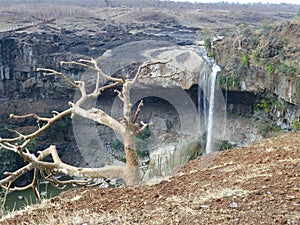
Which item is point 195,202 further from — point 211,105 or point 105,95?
point 105,95

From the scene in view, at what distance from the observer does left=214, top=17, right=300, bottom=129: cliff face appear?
50.3ft

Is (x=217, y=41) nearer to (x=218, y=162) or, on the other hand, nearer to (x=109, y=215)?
(x=218, y=162)

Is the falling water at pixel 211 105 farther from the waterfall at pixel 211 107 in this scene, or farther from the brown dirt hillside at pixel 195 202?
the brown dirt hillside at pixel 195 202

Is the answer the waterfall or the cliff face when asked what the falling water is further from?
the cliff face

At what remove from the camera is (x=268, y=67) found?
16156 mm

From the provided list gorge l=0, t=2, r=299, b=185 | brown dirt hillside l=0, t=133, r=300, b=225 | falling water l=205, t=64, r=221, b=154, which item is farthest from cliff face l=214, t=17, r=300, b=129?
brown dirt hillside l=0, t=133, r=300, b=225

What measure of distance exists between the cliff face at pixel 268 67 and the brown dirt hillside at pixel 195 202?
34.4 feet

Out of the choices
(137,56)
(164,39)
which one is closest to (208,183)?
(137,56)

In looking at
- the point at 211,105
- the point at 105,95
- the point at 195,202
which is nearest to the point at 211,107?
the point at 211,105

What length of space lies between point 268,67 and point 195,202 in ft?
43.4

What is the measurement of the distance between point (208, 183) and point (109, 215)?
1.50m

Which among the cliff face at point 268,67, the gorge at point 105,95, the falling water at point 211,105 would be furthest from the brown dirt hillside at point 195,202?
the falling water at point 211,105

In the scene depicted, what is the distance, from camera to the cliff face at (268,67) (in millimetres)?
15320

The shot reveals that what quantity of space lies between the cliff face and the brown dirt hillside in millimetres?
10479
